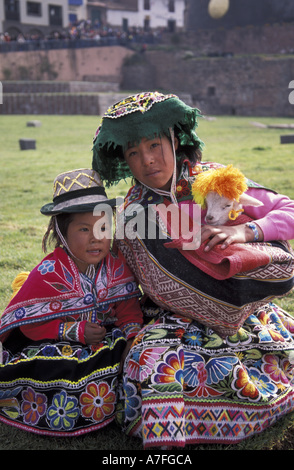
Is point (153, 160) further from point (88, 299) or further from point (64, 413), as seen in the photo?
point (64, 413)

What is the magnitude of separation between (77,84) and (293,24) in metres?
19.3

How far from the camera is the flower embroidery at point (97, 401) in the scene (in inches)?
101

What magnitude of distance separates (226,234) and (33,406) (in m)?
1.27

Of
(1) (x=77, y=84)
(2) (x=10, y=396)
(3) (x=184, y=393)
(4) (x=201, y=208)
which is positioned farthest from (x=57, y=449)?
(1) (x=77, y=84)

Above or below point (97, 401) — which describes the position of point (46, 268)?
above

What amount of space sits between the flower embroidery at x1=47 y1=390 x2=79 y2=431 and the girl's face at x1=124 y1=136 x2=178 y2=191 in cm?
114

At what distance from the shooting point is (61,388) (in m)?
2.59

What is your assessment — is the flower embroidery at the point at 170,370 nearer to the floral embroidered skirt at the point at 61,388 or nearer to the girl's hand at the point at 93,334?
the floral embroidered skirt at the point at 61,388

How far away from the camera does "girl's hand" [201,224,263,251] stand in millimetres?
2434

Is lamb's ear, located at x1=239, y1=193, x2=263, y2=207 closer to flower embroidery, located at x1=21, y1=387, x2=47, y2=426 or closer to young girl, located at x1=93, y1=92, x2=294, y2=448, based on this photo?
young girl, located at x1=93, y1=92, x2=294, y2=448

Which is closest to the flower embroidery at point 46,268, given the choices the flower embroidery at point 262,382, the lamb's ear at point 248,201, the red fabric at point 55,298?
the red fabric at point 55,298

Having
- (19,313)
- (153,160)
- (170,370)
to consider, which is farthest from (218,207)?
(19,313)

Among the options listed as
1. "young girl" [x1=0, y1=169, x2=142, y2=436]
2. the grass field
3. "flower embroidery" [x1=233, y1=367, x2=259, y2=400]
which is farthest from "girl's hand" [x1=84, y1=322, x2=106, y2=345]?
"flower embroidery" [x1=233, y1=367, x2=259, y2=400]

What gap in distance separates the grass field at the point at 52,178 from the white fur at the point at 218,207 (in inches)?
41.1
